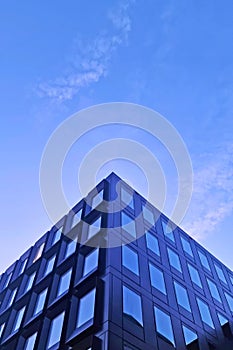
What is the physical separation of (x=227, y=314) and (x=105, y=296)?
49.9ft

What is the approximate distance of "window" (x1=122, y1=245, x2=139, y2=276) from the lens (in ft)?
63.7

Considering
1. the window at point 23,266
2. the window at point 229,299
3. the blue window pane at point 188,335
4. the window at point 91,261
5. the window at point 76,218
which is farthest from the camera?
the window at point 23,266

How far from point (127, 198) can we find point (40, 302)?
31.5 ft

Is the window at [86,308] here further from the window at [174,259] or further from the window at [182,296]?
the window at [174,259]

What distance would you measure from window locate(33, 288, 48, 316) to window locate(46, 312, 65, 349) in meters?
2.64

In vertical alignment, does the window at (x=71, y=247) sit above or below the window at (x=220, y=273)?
below

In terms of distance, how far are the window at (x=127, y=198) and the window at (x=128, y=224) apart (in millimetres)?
1682

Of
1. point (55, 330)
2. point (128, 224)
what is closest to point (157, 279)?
point (128, 224)

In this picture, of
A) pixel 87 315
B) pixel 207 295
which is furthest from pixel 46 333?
pixel 207 295

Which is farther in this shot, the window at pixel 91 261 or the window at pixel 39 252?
the window at pixel 39 252

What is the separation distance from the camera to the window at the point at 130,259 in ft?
63.7

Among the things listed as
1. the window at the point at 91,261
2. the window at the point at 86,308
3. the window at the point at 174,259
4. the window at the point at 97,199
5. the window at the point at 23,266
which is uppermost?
the window at the point at 23,266

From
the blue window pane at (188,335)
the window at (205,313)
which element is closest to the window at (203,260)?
the window at (205,313)

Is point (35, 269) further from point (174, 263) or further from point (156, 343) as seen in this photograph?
point (156, 343)
